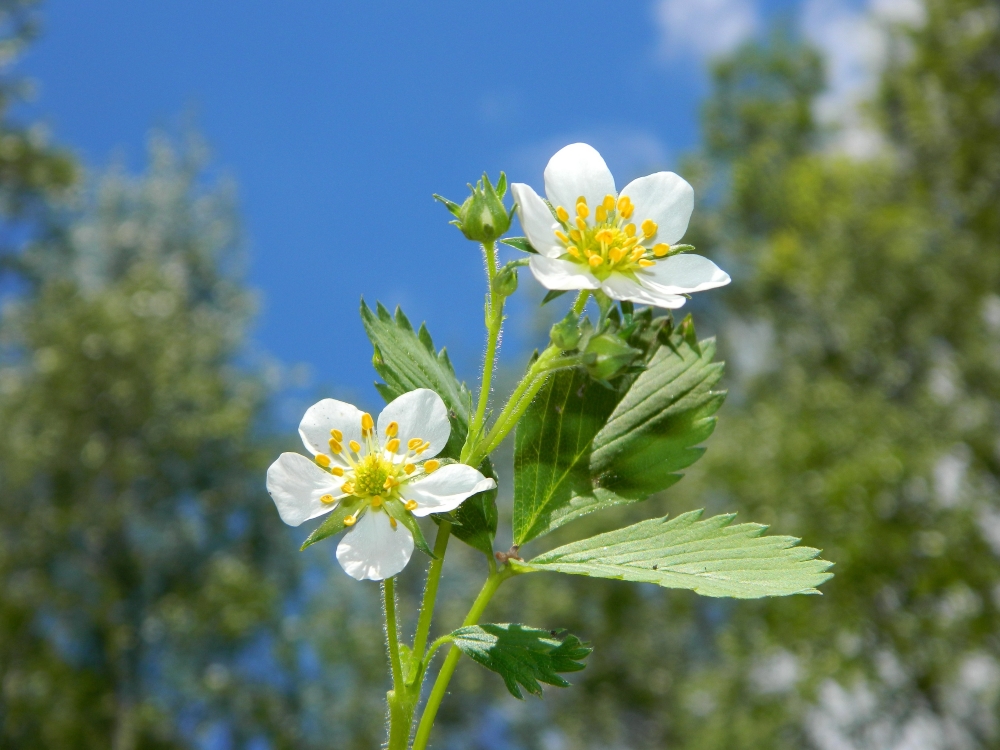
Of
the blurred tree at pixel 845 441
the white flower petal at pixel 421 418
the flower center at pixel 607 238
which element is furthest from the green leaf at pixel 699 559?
the blurred tree at pixel 845 441

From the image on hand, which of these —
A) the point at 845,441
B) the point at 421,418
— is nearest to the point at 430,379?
the point at 421,418

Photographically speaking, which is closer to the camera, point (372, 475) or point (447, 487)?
point (447, 487)

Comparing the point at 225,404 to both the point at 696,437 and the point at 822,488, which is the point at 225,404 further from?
the point at 696,437

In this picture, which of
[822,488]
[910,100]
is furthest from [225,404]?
[910,100]

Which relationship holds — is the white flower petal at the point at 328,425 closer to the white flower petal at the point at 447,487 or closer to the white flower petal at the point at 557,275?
the white flower petal at the point at 447,487

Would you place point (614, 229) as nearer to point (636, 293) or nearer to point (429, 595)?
point (636, 293)

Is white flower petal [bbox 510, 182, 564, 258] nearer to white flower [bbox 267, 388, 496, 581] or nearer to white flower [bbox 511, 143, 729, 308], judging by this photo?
white flower [bbox 511, 143, 729, 308]

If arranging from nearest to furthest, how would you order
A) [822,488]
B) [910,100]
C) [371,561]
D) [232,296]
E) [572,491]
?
[371,561] → [572,491] → [822,488] → [910,100] → [232,296]
